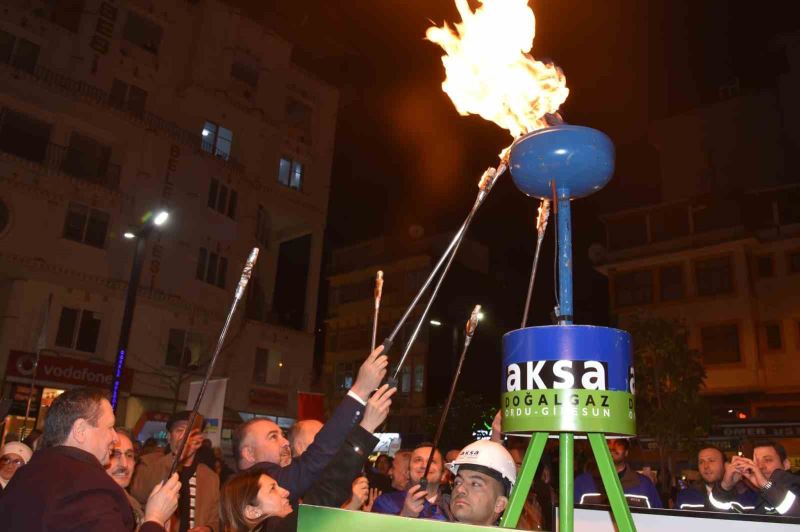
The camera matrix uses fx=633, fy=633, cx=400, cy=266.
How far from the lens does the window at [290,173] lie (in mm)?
32719

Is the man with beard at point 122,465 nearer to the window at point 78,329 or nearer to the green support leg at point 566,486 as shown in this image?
the green support leg at point 566,486

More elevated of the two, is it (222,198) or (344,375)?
(222,198)

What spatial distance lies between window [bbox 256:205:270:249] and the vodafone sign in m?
9.70

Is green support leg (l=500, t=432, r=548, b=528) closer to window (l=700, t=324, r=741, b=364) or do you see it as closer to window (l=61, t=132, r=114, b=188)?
window (l=61, t=132, r=114, b=188)

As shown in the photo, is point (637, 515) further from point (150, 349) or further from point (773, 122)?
point (773, 122)

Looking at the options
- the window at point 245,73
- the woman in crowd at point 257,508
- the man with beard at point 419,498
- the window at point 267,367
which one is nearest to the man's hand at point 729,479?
the man with beard at point 419,498

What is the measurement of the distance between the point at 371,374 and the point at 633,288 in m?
35.3

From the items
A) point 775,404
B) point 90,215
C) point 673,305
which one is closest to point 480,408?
point 673,305

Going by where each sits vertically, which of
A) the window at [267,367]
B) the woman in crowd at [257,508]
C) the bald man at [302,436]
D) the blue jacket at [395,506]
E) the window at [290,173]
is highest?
the window at [290,173]

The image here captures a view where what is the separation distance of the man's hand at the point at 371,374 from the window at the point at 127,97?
25.7 metres

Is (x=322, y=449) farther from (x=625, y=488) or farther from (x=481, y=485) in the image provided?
(x=625, y=488)

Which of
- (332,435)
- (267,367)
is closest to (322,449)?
(332,435)

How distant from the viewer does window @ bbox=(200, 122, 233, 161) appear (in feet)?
95.5

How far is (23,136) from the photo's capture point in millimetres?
23688
